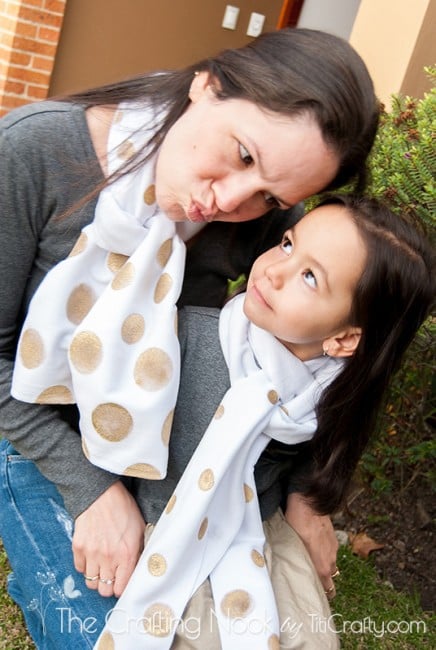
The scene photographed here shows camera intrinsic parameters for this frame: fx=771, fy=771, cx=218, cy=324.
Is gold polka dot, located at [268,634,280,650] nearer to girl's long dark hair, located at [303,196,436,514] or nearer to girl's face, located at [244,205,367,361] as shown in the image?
girl's long dark hair, located at [303,196,436,514]

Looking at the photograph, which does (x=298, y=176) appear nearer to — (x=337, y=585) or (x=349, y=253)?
(x=349, y=253)

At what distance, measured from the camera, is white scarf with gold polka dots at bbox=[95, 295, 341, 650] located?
174 cm

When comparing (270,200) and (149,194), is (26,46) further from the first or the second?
(270,200)

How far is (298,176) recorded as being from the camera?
1688mm

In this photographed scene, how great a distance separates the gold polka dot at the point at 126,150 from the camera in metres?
1.80

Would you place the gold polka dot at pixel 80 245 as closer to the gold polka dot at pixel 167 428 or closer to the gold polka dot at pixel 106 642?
the gold polka dot at pixel 167 428

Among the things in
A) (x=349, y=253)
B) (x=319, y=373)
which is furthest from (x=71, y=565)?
(x=349, y=253)

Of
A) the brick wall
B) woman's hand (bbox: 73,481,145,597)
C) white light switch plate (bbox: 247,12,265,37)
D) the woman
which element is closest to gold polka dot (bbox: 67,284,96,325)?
the woman

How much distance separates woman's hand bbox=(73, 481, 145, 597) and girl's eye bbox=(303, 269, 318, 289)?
699 millimetres

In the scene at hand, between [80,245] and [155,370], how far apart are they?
348mm

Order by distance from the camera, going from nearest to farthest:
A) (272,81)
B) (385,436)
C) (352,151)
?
(272,81), (352,151), (385,436)

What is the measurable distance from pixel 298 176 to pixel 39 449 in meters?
0.90

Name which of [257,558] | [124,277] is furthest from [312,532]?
[124,277]

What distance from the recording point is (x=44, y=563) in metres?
1.93
